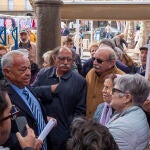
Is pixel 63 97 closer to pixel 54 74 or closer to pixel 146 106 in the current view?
pixel 54 74

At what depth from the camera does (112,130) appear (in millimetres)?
2699

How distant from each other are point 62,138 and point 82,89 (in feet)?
1.78

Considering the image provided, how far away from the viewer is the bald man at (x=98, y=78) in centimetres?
413

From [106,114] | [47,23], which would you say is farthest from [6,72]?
[47,23]

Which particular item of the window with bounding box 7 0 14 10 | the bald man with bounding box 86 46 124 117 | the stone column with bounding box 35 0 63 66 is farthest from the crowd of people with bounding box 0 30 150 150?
the window with bounding box 7 0 14 10

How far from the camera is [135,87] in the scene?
2984 mm

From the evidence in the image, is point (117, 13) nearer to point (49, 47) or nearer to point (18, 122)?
point (49, 47)

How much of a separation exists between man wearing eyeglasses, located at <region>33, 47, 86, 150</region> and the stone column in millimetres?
1573

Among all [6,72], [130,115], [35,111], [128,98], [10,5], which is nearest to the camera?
[130,115]

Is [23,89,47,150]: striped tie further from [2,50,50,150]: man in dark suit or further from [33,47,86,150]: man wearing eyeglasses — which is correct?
[33,47,86,150]: man wearing eyeglasses

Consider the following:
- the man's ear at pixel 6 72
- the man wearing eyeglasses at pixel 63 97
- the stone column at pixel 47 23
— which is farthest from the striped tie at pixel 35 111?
the stone column at pixel 47 23

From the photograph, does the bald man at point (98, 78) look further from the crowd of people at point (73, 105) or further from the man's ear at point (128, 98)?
the man's ear at point (128, 98)

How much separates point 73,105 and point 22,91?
80cm

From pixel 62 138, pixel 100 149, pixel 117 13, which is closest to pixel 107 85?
pixel 62 138
